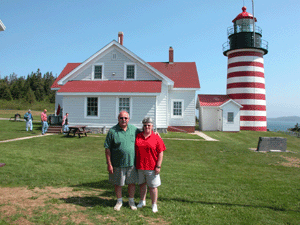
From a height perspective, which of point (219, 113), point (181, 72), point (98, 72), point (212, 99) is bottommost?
point (219, 113)

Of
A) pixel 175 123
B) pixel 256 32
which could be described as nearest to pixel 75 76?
pixel 175 123

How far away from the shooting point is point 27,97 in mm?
68938

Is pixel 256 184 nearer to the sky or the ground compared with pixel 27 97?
nearer to the ground

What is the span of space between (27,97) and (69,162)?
6902 cm

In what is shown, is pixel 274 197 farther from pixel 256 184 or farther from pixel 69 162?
pixel 69 162

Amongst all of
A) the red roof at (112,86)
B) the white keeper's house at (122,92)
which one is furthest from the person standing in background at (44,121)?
the red roof at (112,86)

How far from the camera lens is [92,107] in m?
18.2

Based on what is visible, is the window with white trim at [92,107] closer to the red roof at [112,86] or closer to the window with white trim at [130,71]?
the red roof at [112,86]

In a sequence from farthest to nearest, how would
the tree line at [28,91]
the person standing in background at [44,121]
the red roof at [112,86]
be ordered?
the tree line at [28,91], the red roof at [112,86], the person standing in background at [44,121]

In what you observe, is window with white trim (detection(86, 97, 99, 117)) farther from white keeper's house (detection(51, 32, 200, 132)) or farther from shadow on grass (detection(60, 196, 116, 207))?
shadow on grass (detection(60, 196, 116, 207))

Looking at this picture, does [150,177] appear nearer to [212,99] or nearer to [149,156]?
[149,156]

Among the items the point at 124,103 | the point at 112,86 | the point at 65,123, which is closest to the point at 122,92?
the point at 124,103

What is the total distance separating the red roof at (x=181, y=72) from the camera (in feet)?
A: 70.9

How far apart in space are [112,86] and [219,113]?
39.2 feet
